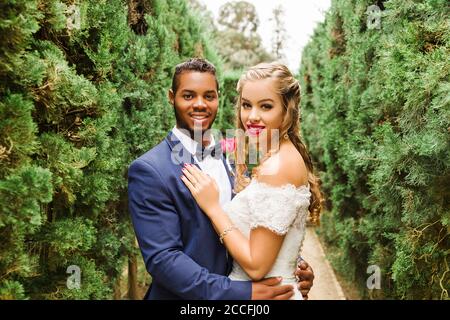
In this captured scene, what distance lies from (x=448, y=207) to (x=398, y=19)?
4.83 feet

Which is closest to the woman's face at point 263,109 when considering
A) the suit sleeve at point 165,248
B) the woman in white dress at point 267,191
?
the woman in white dress at point 267,191

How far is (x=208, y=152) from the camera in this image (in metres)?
2.76

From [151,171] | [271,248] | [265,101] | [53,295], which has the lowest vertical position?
[53,295]

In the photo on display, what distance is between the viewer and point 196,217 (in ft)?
7.66

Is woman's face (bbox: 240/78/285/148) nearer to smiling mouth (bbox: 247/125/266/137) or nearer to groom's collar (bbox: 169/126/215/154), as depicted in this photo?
smiling mouth (bbox: 247/125/266/137)

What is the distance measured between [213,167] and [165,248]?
2.41 feet

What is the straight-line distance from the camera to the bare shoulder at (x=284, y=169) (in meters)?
2.29

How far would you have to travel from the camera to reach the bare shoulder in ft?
7.52

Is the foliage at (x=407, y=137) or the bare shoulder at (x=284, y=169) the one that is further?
the foliage at (x=407, y=137)

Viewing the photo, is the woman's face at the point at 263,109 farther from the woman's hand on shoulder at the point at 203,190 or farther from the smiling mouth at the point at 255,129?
the woman's hand on shoulder at the point at 203,190

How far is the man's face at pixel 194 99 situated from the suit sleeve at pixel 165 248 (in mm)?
467

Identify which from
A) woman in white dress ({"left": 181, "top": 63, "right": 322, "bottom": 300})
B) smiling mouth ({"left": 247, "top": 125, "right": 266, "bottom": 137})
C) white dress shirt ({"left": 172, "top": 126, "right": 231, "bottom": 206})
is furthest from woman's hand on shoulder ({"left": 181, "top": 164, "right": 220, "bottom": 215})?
smiling mouth ({"left": 247, "top": 125, "right": 266, "bottom": 137})

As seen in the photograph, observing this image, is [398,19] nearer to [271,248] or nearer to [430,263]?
[430,263]
